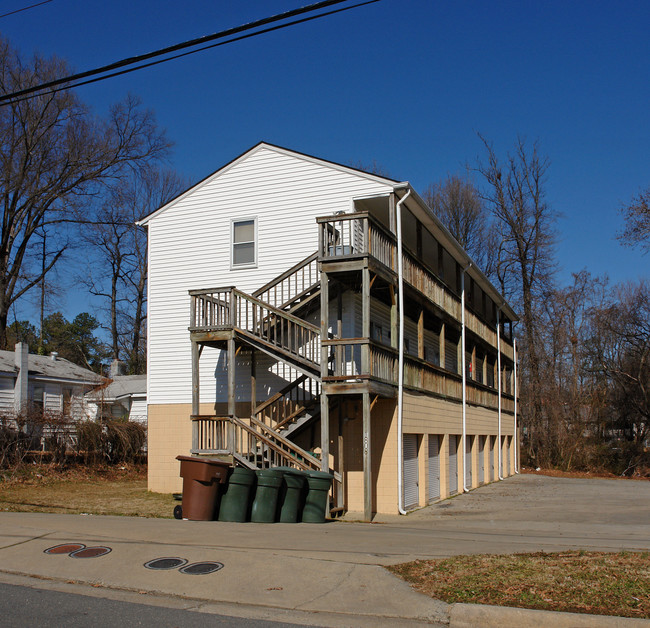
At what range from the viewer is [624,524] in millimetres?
15117

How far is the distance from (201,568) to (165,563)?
1.88 ft

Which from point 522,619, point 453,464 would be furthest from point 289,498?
point 453,464

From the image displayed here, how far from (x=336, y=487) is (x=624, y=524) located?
19.8 feet

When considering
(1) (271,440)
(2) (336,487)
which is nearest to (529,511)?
(2) (336,487)

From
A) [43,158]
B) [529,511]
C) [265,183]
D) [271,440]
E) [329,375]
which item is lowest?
[529,511]

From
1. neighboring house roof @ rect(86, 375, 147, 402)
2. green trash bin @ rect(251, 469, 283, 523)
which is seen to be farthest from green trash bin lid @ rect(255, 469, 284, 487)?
neighboring house roof @ rect(86, 375, 147, 402)

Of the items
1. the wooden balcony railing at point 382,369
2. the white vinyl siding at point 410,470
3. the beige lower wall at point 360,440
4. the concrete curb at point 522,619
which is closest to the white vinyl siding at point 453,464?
the beige lower wall at point 360,440

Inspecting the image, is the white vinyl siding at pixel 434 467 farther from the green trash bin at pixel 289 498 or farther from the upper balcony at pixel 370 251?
the green trash bin at pixel 289 498

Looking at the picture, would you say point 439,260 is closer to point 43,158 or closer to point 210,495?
point 210,495

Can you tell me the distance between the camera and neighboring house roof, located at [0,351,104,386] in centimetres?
2962

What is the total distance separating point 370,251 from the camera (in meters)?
15.8

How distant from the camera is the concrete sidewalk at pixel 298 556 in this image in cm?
704

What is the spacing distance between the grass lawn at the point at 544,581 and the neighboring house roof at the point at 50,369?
24.6 metres

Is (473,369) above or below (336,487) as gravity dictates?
above
